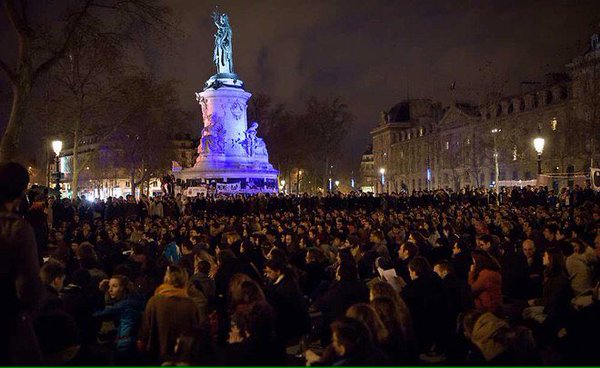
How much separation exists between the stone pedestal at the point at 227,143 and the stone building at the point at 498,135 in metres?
19.1

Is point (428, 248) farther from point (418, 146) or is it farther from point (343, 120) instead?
point (418, 146)

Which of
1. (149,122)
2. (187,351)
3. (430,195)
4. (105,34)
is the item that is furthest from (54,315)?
(149,122)

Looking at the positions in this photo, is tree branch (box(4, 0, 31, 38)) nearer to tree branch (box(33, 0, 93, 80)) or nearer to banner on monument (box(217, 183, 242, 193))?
tree branch (box(33, 0, 93, 80))

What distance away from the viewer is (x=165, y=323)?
5.96 meters

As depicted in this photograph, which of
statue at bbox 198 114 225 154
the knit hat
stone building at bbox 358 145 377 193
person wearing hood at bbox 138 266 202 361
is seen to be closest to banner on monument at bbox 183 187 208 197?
statue at bbox 198 114 225 154

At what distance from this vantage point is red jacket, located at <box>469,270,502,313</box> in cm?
790

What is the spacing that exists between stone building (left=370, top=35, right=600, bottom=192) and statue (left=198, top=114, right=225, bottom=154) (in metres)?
21.4

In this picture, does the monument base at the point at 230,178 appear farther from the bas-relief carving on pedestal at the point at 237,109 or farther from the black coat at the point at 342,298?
the black coat at the point at 342,298

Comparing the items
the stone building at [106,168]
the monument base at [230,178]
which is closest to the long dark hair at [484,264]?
the monument base at [230,178]

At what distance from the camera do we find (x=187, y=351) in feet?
14.9

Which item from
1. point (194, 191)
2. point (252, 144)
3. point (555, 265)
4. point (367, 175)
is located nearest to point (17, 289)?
point (555, 265)

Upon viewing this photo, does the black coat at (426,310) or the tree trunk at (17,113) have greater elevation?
the tree trunk at (17,113)

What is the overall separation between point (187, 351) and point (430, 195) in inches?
1199

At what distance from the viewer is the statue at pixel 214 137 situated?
4578cm
